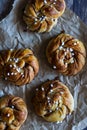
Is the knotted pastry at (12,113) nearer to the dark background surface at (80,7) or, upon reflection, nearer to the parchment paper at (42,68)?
the parchment paper at (42,68)

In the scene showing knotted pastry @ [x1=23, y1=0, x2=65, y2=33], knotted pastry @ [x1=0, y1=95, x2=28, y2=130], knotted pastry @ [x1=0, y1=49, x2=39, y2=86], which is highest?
knotted pastry @ [x1=23, y1=0, x2=65, y2=33]

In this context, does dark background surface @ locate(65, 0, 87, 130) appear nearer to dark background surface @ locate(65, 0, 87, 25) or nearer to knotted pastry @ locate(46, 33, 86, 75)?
dark background surface @ locate(65, 0, 87, 25)

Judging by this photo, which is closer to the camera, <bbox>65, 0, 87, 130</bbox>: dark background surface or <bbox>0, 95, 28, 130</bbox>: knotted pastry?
<bbox>0, 95, 28, 130</bbox>: knotted pastry

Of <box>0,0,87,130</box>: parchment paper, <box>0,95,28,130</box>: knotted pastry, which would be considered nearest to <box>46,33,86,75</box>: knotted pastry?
<box>0,0,87,130</box>: parchment paper

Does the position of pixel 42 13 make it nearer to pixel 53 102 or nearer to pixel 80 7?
pixel 80 7

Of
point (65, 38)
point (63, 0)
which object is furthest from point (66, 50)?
point (63, 0)

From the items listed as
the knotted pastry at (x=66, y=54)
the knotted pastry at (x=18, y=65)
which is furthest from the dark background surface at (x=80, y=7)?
the knotted pastry at (x=18, y=65)

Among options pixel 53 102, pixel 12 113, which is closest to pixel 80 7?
pixel 53 102

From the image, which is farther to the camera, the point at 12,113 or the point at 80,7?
the point at 80,7
